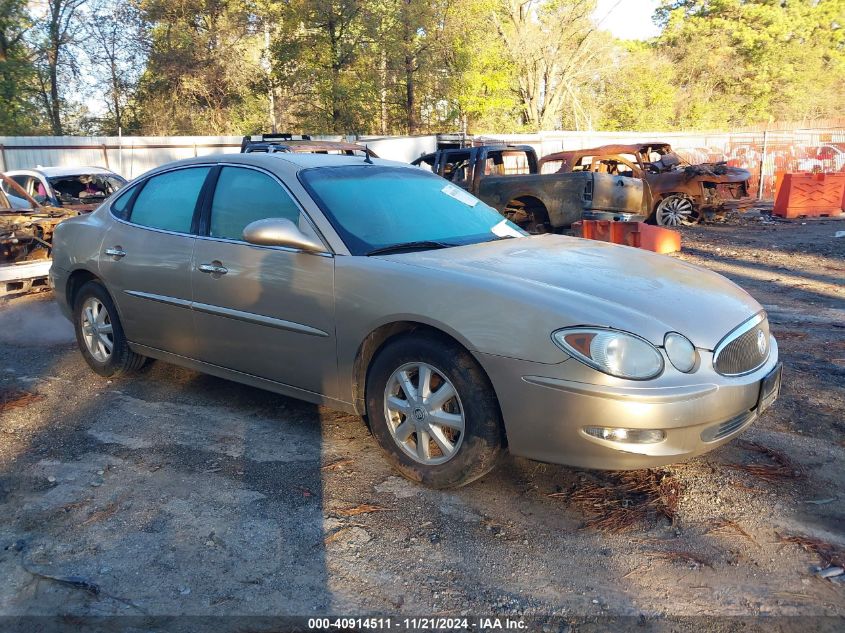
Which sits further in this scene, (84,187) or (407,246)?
(84,187)

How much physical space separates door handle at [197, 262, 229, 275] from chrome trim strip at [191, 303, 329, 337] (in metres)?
0.20

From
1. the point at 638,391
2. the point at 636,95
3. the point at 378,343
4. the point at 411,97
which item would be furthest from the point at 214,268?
the point at 636,95

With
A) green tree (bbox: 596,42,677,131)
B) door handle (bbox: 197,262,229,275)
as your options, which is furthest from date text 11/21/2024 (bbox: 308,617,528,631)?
green tree (bbox: 596,42,677,131)

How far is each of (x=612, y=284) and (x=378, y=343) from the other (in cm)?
118

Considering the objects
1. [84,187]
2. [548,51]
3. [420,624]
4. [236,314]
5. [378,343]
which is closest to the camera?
[420,624]

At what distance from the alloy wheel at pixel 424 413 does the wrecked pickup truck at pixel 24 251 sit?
593cm

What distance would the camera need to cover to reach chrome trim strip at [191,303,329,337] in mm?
3934

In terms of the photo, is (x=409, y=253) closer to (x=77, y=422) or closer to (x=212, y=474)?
(x=212, y=474)

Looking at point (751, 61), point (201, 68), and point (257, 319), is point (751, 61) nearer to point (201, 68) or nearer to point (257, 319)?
point (201, 68)

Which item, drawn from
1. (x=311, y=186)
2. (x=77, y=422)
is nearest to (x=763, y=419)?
(x=311, y=186)

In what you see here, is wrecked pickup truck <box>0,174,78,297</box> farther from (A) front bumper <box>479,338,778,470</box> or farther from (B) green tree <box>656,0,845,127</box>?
(B) green tree <box>656,0,845,127</box>

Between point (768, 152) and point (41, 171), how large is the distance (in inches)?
783

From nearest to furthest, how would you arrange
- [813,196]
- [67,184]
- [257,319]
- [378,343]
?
[378,343] < [257,319] < [67,184] < [813,196]

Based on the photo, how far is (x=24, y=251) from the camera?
8391mm
